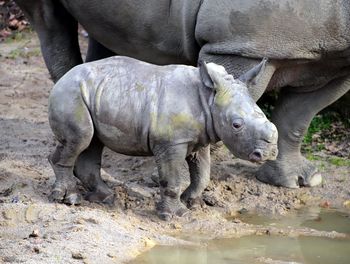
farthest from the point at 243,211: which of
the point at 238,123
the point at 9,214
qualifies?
the point at 9,214

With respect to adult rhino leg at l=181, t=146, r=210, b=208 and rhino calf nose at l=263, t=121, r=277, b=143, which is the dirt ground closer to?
adult rhino leg at l=181, t=146, r=210, b=208

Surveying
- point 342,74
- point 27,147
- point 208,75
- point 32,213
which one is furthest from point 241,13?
point 27,147

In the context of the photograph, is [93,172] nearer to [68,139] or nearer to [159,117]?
[68,139]

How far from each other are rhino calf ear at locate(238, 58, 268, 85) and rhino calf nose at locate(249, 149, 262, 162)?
450 millimetres

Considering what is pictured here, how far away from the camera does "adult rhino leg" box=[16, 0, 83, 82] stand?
7.62 m

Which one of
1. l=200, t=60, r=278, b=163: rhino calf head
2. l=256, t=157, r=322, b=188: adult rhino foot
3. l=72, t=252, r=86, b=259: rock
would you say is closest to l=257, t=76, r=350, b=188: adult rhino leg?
l=256, t=157, r=322, b=188: adult rhino foot

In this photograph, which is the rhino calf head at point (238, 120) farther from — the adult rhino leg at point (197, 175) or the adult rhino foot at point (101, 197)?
the adult rhino foot at point (101, 197)

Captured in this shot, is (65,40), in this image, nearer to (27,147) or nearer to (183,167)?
(27,147)

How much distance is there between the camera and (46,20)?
7.64 metres

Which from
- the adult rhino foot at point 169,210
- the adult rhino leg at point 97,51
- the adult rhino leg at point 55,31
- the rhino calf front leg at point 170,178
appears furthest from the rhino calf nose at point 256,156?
the adult rhino leg at point 97,51

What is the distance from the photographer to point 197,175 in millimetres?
6176

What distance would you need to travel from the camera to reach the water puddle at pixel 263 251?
17.7 ft

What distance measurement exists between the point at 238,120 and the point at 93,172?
3.40 ft

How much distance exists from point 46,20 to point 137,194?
1.85 metres
